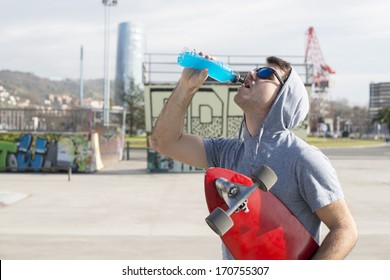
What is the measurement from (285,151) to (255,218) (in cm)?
42

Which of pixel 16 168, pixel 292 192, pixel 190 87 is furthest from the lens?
pixel 16 168

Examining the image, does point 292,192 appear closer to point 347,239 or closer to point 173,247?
point 347,239

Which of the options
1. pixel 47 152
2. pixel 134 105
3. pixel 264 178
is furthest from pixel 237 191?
pixel 134 105

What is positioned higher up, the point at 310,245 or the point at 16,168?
the point at 310,245

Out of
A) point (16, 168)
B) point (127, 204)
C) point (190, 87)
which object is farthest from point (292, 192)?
point (16, 168)

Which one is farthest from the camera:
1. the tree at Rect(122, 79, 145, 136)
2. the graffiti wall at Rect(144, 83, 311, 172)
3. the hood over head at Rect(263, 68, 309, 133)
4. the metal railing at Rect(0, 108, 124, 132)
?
the tree at Rect(122, 79, 145, 136)

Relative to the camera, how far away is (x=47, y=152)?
2405 cm

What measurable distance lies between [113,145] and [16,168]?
669cm

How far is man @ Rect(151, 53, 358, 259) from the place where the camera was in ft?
7.99

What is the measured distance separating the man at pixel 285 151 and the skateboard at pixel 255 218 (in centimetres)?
12

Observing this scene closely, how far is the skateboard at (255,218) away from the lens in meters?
2.17

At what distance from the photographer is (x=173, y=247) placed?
9.08 m

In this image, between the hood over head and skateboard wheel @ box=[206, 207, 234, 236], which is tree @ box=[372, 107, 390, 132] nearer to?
the hood over head

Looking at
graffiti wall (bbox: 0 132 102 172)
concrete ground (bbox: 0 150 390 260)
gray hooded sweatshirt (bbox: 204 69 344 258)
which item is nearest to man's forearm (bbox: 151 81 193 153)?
gray hooded sweatshirt (bbox: 204 69 344 258)
